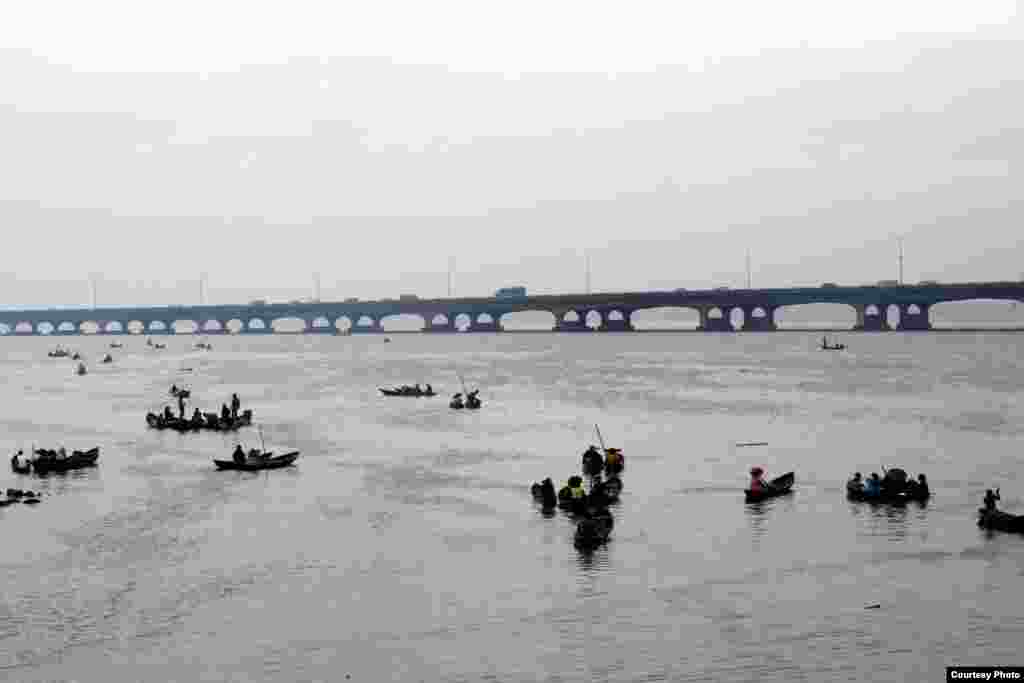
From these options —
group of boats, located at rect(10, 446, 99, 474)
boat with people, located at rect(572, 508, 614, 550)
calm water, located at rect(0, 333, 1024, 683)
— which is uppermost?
group of boats, located at rect(10, 446, 99, 474)

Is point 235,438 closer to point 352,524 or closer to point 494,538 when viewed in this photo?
point 352,524

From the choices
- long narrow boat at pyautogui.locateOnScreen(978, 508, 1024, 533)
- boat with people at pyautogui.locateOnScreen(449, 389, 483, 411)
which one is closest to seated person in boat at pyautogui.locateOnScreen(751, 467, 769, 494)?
long narrow boat at pyautogui.locateOnScreen(978, 508, 1024, 533)

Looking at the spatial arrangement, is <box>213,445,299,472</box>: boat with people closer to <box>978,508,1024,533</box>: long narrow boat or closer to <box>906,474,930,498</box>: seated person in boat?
<box>906,474,930,498</box>: seated person in boat

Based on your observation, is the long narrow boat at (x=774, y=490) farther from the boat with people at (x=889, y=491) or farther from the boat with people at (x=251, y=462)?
the boat with people at (x=251, y=462)

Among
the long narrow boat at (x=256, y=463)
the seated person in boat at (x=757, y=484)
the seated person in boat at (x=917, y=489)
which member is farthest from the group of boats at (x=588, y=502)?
the long narrow boat at (x=256, y=463)

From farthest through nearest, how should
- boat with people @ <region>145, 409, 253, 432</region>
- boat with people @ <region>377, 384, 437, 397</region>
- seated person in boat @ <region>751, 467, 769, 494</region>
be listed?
boat with people @ <region>377, 384, 437, 397</region> → boat with people @ <region>145, 409, 253, 432</region> → seated person in boat @ <region>751, 467, 769, 494</region>

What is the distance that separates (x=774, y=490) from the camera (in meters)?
45.9

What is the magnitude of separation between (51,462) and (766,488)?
114ft

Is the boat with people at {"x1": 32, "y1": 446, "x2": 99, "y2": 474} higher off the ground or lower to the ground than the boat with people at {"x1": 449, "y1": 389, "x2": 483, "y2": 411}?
higher

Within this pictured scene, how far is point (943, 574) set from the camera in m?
32.3

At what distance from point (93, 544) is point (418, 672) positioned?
17922 mm

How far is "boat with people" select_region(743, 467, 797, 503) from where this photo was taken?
44.9 meters

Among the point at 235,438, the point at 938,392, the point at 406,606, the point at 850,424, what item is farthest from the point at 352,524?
the point at 938,392

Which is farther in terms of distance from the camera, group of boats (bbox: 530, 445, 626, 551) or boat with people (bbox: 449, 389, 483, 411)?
boat with people (bbox: 449, 389, 483, 411)
